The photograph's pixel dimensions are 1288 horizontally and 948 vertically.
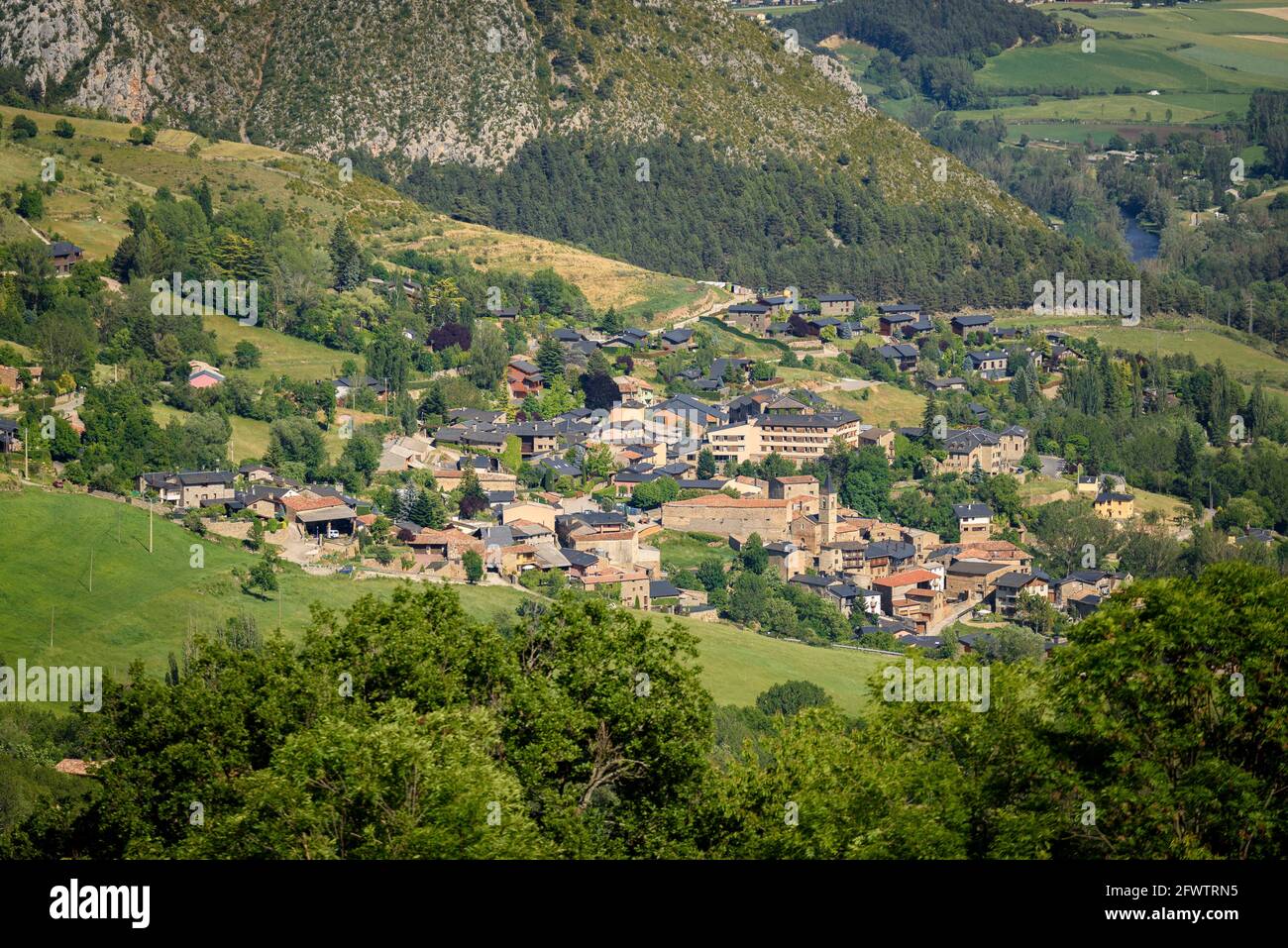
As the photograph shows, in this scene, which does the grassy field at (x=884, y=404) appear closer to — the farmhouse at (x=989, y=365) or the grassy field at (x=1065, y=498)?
the grassy field at (x=1065, y=498)

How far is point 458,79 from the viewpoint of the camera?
175 metres

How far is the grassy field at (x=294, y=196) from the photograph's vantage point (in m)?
123

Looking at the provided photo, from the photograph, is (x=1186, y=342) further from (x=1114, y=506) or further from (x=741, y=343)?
(x=1114, y=506)

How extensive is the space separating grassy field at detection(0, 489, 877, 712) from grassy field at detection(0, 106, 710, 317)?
47.0 meters

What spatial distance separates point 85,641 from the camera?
6384 centimetres

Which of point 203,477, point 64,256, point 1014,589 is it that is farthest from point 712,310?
point 203,477

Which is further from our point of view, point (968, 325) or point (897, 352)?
point (968, 325)

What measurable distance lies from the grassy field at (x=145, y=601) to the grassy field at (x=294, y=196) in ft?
154

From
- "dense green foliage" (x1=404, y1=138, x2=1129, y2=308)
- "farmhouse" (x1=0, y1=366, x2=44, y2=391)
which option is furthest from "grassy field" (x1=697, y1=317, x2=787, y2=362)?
"farmhouse" (x1=0, y1=366, x2=44, y2=391)

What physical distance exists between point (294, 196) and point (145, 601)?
70948mm

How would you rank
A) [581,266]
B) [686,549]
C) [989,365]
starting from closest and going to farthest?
[686,549] → [989,365] → [581,266]

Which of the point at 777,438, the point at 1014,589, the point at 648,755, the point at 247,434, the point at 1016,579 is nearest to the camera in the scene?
the point at 648,755

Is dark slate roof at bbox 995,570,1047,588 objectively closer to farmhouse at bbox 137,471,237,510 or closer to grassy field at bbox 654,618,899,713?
grassy field at bbox 654,618,899,713
